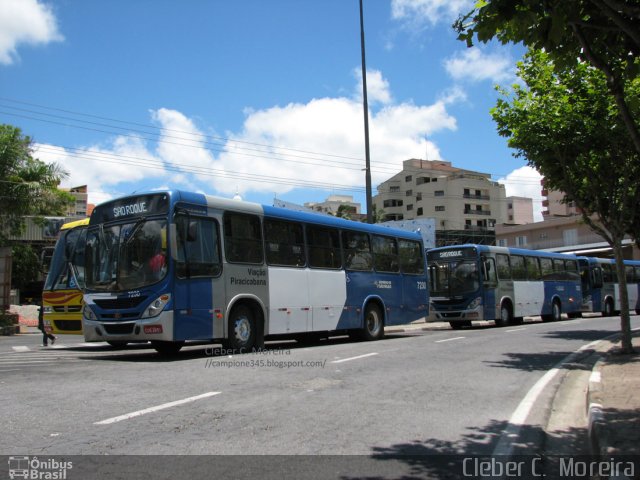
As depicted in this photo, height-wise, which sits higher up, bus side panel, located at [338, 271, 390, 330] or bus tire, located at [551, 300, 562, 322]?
bus side panel, located at [338, 271, 390, 330]

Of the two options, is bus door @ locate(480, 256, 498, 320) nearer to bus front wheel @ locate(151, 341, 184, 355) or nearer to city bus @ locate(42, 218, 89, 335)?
bus front wheel @ locate(151, 341, 184, 355)

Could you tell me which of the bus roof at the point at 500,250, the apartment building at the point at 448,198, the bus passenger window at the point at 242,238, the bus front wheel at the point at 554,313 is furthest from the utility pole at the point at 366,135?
the apartment building at the point at 448,198

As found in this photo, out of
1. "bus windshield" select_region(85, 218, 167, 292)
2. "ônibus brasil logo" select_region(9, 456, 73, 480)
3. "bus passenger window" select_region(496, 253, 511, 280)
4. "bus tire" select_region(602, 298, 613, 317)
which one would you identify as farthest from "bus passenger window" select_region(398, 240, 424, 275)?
"bus tire" select_region(602, 298, 613, 317)

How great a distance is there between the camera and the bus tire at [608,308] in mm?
33188

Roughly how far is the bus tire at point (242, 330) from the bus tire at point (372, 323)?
4617mm

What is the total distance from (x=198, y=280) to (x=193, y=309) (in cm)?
56

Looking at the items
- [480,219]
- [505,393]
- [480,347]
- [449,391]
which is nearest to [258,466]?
[449,391]

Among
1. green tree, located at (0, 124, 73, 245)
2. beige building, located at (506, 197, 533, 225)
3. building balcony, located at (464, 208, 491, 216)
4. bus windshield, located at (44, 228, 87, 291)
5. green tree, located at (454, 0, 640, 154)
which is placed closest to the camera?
green tree, located at (454, 0, 640, 154)

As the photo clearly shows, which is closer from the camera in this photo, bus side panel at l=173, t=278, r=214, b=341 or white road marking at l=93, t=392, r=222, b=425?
white road marking at l=93, t=392, r=222, b=425

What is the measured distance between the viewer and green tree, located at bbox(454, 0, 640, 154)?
15.5ft

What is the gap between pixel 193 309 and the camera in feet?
34.5

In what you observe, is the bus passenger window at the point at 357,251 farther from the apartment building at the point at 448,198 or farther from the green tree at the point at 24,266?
the apartment building at the point at 448,198

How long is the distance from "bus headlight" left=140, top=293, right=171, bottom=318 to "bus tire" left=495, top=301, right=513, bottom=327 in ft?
55.8

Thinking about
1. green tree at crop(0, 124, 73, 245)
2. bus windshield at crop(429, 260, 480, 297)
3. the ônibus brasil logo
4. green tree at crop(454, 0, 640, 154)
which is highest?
green tree at crop(0, 124, 73, 245)
